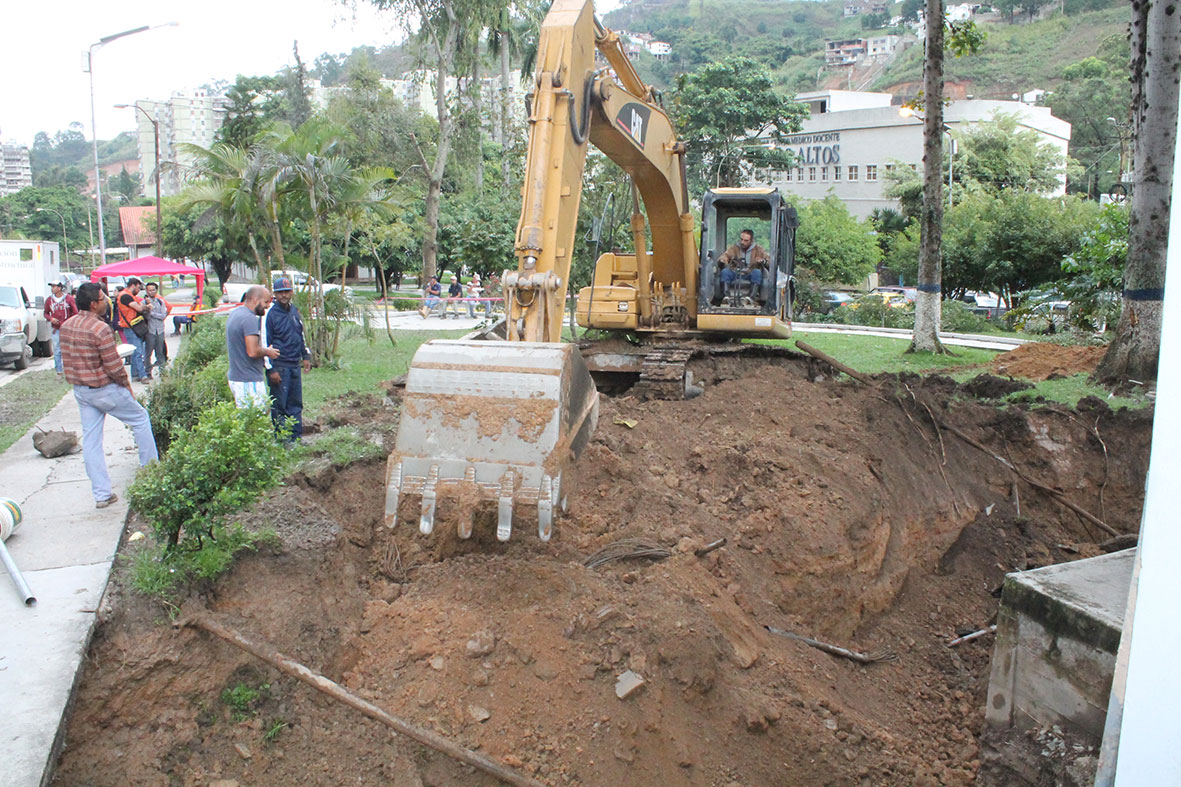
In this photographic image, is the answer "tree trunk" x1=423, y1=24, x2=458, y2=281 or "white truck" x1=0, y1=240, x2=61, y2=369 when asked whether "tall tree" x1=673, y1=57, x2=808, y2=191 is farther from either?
"white truck" x1=0, y1=240, x2=61, y2=369

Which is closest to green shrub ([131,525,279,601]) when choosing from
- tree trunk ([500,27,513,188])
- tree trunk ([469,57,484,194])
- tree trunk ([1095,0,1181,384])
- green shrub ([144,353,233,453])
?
green shrub ([144,353,233,453])


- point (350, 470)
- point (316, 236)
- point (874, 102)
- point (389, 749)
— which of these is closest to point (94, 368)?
point (350, 470)

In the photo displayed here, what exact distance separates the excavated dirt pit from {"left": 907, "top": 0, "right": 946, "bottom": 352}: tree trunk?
9.16 meters

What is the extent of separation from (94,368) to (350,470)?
82.6 inches

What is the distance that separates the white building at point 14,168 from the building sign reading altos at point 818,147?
109459 millimetres

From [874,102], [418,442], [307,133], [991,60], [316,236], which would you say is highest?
[991,60]

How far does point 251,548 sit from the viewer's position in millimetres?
5480

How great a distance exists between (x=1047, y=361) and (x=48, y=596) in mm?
14056

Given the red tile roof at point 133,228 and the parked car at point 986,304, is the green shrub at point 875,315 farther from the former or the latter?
the red tile roof at point 133,228

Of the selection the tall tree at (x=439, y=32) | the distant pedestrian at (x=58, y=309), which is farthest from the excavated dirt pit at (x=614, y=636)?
the tall tree at (x=439, y=32)

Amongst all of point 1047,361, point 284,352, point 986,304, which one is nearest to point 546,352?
point 284,352

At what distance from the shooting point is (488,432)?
509 cm

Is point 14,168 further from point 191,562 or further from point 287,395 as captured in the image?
point 191,562

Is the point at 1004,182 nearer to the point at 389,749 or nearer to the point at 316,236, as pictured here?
the point at 316,236
